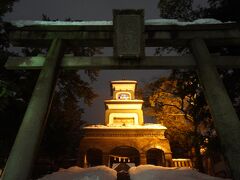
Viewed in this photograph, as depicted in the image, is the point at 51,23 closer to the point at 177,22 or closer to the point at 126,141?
the point at 177,22

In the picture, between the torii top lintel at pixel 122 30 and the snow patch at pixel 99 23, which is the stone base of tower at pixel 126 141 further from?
the snow patch at pixel 99 23

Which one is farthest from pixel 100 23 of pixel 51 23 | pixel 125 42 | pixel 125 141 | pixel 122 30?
pixel 125 141

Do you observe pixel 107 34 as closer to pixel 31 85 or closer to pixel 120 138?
pixel 31 85

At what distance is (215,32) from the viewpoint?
6.18m

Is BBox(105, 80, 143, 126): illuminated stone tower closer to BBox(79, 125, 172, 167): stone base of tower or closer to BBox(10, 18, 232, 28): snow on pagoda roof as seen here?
BBox(79, 125, 172, 167): stone base of tower

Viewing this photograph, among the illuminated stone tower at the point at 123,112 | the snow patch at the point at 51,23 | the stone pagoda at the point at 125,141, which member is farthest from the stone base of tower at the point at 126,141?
the snow patch at the point at 51,23

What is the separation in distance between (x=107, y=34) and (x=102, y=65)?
0.84 metres

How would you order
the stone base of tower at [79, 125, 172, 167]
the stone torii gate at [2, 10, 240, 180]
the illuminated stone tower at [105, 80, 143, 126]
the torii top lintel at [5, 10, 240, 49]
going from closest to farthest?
the stone torii gate at [2, 10, 240, 180], the torii top lintel at [5, 10, 240, 49], the stone base of tower at [79, 125, 172, 167], the illuminated stone tower at [105, 80, 143, 126]

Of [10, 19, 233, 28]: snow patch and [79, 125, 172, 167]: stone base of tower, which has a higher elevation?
[79, 125, 172, 167]: stone base of tower

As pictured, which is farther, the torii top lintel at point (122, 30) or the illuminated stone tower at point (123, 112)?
the illuminated stone tower at point (123, 112)

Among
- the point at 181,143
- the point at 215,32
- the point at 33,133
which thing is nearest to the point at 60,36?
the point at 33,133

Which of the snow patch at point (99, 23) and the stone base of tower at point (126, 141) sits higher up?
the stone base of tower at point (126, 141)

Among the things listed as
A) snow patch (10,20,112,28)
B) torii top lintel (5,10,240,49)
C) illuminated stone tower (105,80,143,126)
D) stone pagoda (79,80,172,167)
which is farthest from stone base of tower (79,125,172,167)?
snow patch (10,20,112,28)

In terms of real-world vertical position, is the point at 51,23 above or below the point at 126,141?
below
